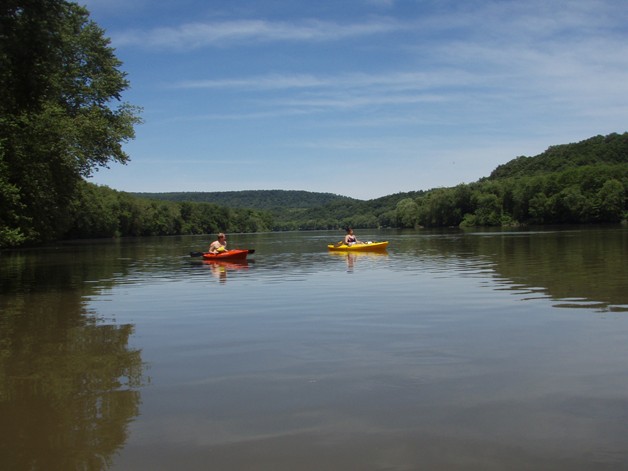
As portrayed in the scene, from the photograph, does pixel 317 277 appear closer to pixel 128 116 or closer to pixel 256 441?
pixel 256 441

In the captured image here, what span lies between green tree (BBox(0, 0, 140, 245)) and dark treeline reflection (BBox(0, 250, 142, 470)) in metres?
7.23

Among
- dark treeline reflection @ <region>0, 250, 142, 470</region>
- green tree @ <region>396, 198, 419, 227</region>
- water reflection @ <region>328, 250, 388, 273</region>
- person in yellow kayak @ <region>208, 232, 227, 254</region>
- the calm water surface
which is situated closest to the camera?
the calm water surface

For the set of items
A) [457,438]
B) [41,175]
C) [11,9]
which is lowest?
[457,438]

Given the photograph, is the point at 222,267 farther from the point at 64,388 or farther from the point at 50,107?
the point at 64,388

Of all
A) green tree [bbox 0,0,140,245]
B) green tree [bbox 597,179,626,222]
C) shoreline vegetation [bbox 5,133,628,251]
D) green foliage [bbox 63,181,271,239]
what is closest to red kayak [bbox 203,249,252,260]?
green tree [bbox 0,0,140,245]

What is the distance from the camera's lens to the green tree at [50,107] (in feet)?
52.6

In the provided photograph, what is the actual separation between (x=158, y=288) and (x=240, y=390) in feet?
40.9

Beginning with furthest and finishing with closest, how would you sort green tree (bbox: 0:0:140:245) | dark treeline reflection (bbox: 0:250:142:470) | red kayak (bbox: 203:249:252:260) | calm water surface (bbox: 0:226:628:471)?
red kayak (bbox: 203:249:252:260), green tree (bbox: 0:0:140:245), dark treeline reflection (bbox: 0:250:142:470), calm water surface (bbox: 0:226:628:471)

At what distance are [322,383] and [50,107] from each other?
25.2m

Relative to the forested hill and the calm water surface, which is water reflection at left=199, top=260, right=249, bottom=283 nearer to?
the calm water surface

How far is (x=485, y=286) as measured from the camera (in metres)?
16.6

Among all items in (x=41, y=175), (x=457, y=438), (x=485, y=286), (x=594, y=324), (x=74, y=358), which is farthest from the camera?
(x=41, y=175)

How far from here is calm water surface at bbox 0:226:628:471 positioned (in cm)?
500

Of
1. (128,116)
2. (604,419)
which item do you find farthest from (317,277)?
(128,116)
